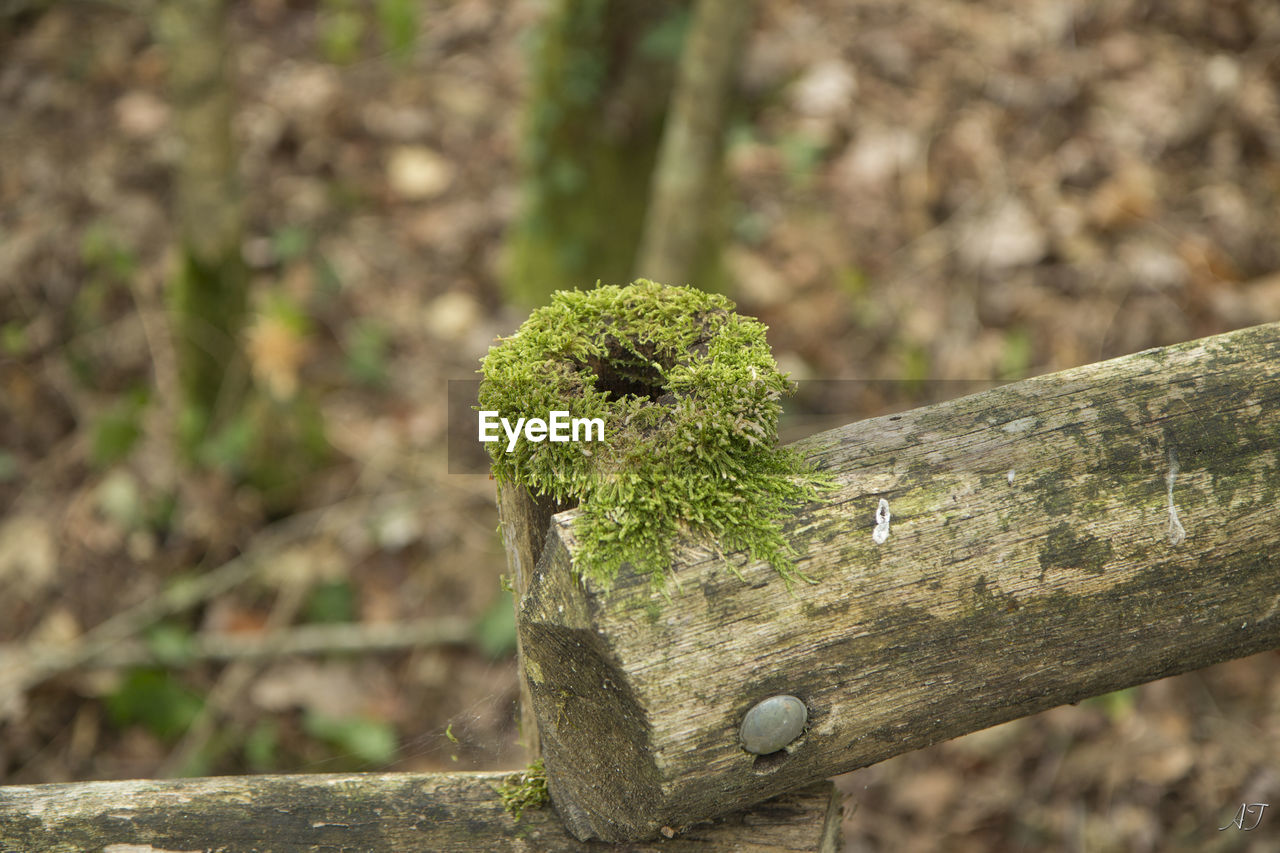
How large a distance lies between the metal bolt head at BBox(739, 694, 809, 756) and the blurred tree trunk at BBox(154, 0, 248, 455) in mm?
3577

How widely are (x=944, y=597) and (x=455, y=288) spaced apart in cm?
417

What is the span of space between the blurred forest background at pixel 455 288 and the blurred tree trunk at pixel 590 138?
0.02m

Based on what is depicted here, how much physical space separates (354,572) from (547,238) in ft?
6.14

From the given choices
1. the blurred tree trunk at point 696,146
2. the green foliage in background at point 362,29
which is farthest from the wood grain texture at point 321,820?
the green foliage in background at point 362,29

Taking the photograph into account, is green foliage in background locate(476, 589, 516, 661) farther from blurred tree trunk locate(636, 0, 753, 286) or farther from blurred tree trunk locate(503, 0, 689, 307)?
blurred tree trunk locate(503, 0, 689, 307)

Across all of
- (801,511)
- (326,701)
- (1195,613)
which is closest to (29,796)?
(801,511)

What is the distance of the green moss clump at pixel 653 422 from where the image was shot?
1130 millimetres

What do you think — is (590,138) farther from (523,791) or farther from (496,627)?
(523,791)

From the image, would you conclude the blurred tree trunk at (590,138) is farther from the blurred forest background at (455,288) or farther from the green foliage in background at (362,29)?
the green foliage in background at (362,29)

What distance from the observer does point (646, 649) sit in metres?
1.07

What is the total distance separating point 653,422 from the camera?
4.06ft

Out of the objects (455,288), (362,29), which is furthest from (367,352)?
(362,29)

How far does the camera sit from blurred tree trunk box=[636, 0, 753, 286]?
3.21m

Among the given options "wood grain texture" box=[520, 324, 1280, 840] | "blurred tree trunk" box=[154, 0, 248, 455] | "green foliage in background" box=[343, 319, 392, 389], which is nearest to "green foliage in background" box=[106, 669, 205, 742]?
"blurred tree trunk" box=[154, 0, 248, 455]
